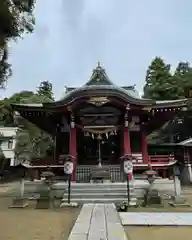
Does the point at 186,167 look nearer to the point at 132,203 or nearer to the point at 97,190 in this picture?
the point at 97,190

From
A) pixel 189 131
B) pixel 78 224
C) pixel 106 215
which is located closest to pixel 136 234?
pixel 78 224

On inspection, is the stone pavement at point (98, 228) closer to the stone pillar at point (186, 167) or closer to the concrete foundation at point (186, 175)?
the concrete foundation at point (186, 175)

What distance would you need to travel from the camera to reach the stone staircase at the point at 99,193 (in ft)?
35.6

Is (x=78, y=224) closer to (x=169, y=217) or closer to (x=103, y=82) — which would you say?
(x=169, y=217)

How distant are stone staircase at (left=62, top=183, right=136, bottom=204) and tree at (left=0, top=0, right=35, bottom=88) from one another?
5.67m

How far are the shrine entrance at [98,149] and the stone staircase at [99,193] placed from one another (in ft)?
13.1

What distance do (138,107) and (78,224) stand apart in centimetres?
865

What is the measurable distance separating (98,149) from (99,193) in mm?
4882

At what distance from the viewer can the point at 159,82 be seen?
28.1m

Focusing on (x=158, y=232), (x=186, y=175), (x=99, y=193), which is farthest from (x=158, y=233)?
(x=186, y=175)

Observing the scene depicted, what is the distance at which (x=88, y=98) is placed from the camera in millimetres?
13531

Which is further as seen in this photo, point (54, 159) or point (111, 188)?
point (54, 159)

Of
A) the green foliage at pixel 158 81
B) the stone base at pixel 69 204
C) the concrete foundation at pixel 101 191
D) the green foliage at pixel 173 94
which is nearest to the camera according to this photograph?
the stone base at pixel 69 204

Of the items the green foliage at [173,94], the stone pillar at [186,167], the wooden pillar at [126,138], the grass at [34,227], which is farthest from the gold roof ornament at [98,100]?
the stone pillar at [186,167]
